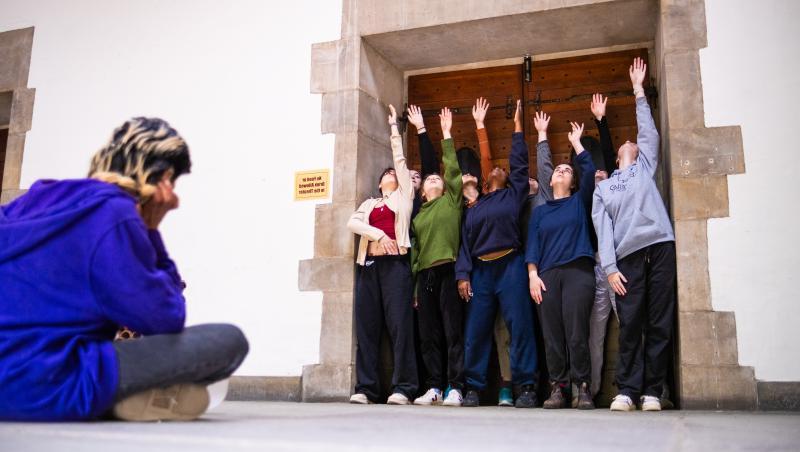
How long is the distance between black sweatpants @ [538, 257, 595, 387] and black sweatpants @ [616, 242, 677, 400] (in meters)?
0.19

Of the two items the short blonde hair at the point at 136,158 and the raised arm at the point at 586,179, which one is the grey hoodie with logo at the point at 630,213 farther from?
the short blonde hair at the point at 136,158

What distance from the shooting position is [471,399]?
455cm

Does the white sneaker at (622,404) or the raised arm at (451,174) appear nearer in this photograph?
the white sneaker at (622,404)

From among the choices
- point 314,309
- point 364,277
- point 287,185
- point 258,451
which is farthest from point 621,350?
point 258,451

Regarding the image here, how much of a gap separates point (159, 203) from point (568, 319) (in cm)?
271

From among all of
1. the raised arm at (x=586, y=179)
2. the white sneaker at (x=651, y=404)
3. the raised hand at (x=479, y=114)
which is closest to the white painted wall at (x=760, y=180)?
the white sneaker at (x=651, y=404)

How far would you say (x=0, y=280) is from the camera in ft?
6.84

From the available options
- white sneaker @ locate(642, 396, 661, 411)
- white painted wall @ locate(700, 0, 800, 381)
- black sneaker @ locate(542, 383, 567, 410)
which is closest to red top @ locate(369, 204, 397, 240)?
black sneaker @ locate(542, 383, 567, 410)

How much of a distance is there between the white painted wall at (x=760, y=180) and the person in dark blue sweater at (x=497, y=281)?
42.5 inches

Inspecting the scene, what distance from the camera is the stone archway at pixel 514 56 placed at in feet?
14.1

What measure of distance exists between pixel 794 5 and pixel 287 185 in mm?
3362

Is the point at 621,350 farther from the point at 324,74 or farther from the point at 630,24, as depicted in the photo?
the point at 324,74

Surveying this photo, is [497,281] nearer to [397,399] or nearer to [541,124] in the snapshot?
[397,399]

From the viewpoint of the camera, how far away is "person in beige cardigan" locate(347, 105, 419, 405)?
482cm
